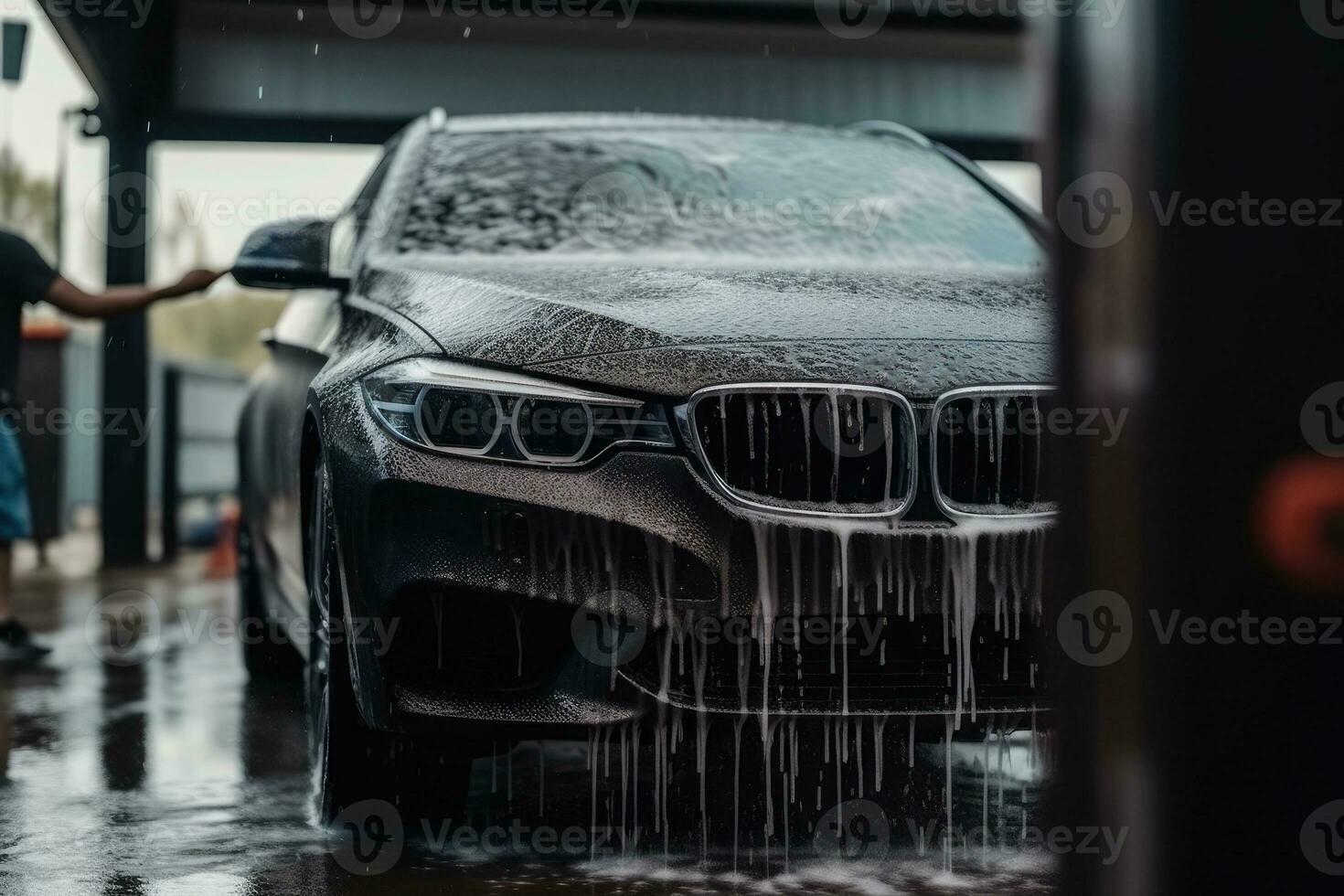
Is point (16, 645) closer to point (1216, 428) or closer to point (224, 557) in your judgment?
point (224, 557)

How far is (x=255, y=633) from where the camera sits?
6.31m

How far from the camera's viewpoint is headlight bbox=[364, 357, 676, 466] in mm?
3254

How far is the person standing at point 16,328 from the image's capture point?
6773mm

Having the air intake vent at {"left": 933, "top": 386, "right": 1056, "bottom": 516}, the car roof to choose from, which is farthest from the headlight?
the car roof

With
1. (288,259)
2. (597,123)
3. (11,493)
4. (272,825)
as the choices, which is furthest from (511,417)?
(11,493)

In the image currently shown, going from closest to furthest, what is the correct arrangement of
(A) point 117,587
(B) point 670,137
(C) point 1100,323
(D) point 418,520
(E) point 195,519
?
(C) point 1100,323 → (D) point 418,520 → (B) point 670,137 → (A) point 117,587 → (E) point 195,519

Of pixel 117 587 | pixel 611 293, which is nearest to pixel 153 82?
pixel 117 587

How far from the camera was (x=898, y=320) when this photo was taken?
3.50 m

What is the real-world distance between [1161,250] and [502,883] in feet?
7.75

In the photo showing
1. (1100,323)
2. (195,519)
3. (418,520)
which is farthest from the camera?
(195,519)

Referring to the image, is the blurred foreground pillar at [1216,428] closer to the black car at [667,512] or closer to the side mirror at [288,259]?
the black car at [667,512]

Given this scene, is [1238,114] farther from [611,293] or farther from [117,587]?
[117,587]

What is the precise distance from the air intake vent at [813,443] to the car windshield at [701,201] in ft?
3.19

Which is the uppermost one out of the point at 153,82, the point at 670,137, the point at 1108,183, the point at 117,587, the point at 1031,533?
the point at 153,82
